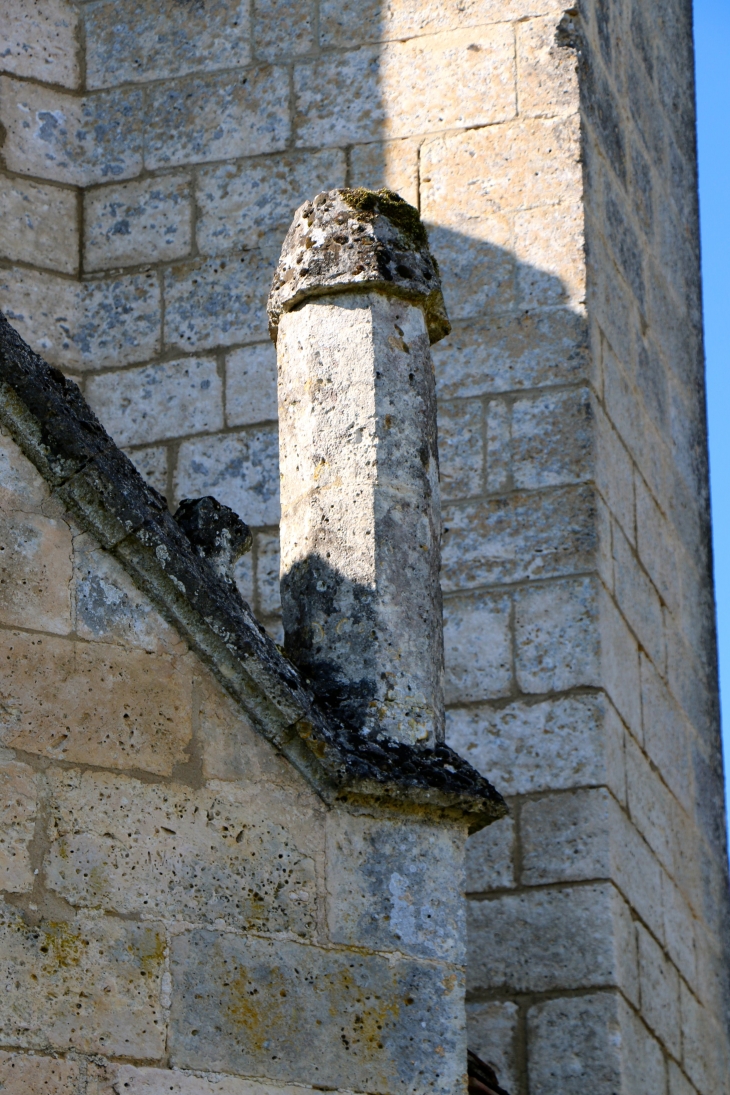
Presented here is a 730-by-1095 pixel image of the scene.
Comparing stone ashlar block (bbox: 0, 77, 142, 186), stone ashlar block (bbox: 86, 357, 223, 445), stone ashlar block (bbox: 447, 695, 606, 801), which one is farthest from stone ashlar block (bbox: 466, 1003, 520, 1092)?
stone ashlar block (bbox: 0, 77, 142, 186)

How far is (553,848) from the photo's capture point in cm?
556

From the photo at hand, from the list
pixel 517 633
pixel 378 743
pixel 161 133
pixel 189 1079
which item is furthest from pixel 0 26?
pixel 189 1079

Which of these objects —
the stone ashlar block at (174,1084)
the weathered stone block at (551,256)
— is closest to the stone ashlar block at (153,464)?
the weathered stone block at (551,256)

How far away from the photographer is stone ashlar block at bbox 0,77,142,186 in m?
6.70

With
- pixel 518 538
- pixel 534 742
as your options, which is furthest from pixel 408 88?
pixel 534 742

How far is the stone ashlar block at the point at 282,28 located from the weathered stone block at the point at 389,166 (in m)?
0.46

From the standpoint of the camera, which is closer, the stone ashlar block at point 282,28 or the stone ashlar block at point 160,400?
the stone ashlar block at point 160,400

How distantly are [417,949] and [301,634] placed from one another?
667mm

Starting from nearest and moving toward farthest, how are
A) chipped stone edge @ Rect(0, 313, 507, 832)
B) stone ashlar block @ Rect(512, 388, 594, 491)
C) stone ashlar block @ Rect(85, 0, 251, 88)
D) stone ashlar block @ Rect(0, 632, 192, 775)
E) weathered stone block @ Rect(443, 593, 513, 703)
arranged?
stone ashlar block @ Rect(0, 632, 192, 775)
chipped stone edge @ Rect(0, 313, 507, 832)
weathered stone block @ Rect(443, 593, 513, 703)
stone ashlar block @ Rect(512, 388, 594, 491)
stone ashlar block @ Rect(85, 0, 251, 88)

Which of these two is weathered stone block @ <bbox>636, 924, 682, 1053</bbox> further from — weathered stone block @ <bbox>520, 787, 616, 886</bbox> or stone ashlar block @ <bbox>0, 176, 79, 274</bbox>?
stone ashlar block @ <bbox>0, 176, 79, 274</bbox>

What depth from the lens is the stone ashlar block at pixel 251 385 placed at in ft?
20.7

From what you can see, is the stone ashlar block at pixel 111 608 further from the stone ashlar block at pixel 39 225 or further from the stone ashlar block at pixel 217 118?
the stone ashlar block at pixel 217 118

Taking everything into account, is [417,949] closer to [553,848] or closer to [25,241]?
[553,848]

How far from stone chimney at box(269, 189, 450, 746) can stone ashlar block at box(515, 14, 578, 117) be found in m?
2.03
